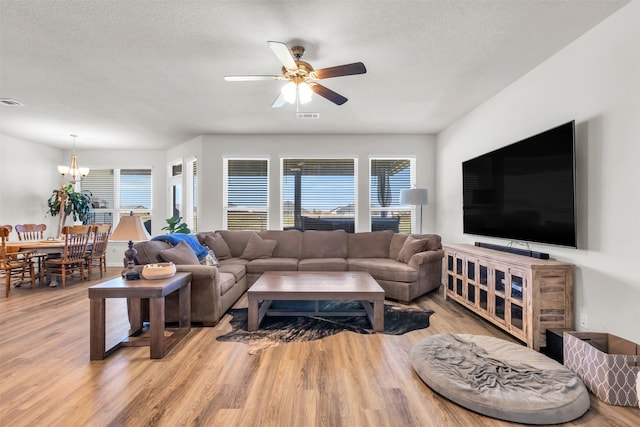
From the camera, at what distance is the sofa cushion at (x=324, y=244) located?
4941 mm

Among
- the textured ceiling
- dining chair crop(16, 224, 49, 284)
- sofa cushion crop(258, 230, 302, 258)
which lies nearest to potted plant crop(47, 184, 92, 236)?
dining chair crop(16, 224, 49, 284)

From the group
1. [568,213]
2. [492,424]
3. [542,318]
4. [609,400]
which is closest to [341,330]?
[492,424]

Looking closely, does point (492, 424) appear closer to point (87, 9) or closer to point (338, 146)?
point (87, 9)

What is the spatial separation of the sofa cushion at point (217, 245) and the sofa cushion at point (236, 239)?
10cm

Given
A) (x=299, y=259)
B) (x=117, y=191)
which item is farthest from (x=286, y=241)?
(x=117, y=191)

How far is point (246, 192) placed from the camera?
564 cm

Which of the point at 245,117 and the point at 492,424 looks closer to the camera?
the point at 492,424

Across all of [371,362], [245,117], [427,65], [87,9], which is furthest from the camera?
[245,117]

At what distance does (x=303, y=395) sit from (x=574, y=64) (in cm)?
338

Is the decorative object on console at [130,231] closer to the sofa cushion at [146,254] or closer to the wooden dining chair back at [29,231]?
the sofa cushion at [146,254]

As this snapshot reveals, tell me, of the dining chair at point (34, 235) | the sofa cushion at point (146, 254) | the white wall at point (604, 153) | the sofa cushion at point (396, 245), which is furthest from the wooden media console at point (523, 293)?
the dining chair at point (34, 235)

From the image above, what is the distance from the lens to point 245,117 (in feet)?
14.9

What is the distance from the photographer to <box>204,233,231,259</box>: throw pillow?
469cm

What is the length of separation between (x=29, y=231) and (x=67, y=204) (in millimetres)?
857
